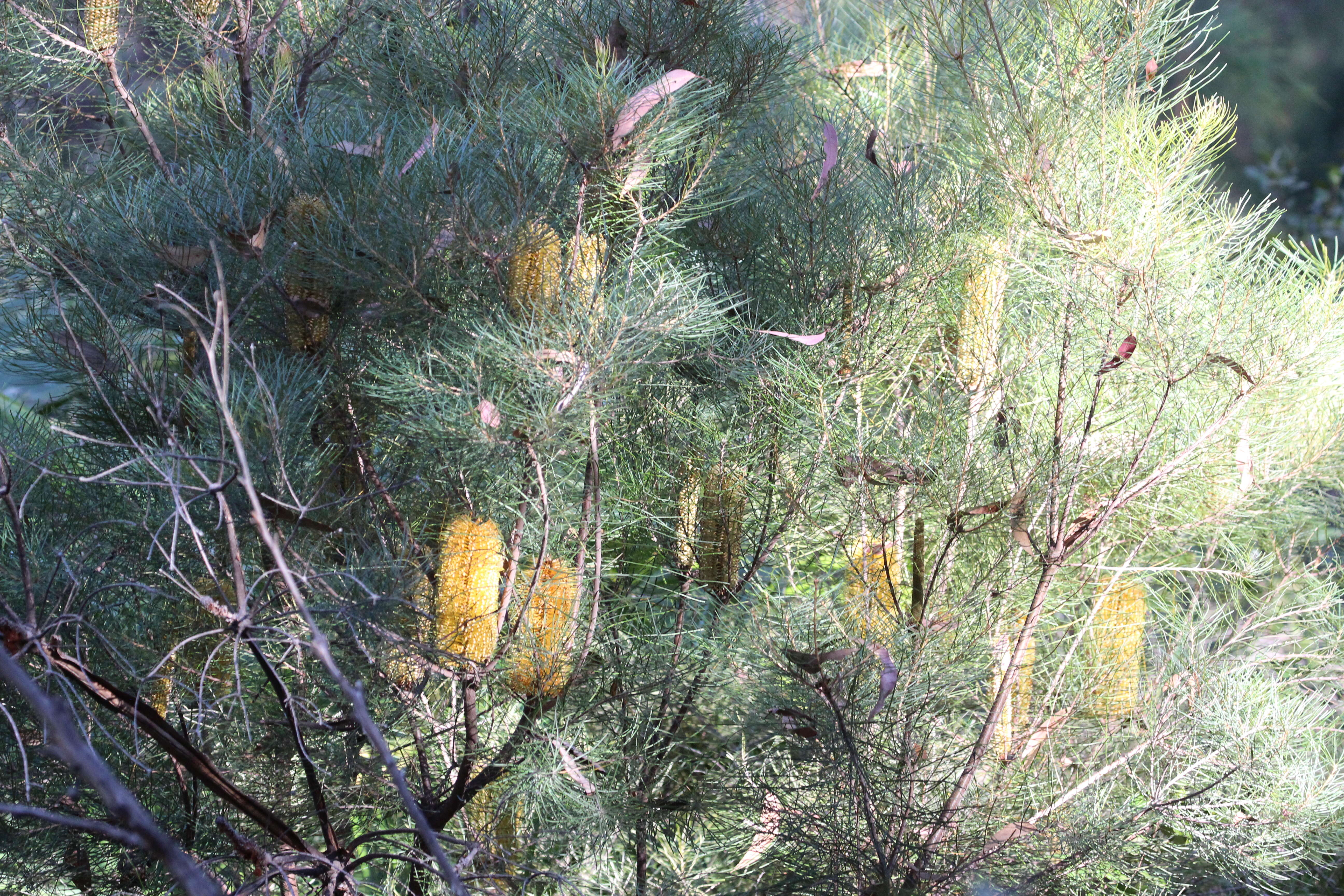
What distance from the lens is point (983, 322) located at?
30.8 inches

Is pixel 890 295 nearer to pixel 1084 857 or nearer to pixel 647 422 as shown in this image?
pixel 647 422

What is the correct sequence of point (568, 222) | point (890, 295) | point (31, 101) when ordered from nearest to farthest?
point (568, 222), point (890, 295), point (31, 101)

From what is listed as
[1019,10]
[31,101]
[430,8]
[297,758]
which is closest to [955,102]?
[1019,10]

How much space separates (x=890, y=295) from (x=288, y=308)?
0.47m

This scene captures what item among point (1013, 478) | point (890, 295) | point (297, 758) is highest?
point (890, 295)

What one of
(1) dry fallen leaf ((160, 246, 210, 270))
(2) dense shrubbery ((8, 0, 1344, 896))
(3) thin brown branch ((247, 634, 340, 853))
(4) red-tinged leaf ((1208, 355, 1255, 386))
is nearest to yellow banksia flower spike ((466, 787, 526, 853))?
(2) dense shrubbery ((8, 0, 1344, 896))

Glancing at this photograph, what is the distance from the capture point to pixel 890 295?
810mm

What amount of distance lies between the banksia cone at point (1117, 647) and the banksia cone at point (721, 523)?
31 centimetres

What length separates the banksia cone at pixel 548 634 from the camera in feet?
2.19

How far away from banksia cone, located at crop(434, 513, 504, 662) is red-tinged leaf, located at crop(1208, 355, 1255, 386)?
0.51m

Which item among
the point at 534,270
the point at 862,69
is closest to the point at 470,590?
the point at 534,270

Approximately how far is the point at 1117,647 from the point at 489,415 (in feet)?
2.00

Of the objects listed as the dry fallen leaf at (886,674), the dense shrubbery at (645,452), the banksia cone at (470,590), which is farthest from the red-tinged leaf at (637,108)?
the dry fallen leaf at (886,674)

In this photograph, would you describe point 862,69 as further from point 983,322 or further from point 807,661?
point 807,661
